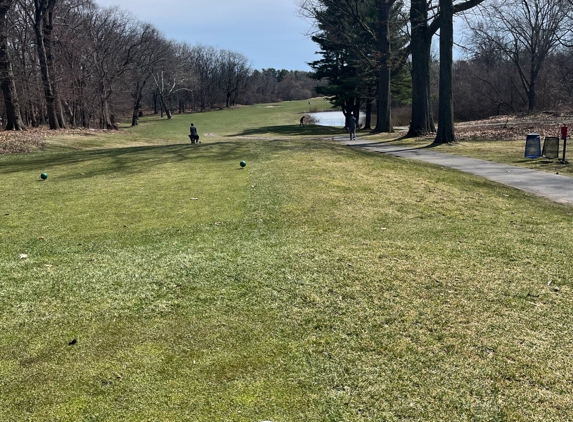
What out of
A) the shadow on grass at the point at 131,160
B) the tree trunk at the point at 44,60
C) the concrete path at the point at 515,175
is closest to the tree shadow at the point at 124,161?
the shadow on grass at the point at 131,160

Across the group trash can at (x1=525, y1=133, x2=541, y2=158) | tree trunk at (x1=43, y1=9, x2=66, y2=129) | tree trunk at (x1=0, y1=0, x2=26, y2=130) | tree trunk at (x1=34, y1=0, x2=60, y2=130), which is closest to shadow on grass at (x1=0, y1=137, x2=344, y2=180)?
trash can at (x1=525, y1=133, x2=541, y2=158)

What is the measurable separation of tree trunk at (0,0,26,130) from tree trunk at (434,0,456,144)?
882 inches

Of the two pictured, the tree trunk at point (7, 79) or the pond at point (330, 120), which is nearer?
the tree trunk at point (7, 79)

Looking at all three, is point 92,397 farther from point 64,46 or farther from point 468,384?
point 64,46

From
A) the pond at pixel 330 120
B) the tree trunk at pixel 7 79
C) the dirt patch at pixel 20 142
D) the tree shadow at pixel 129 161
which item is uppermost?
the tree trunk at pixel 7 79

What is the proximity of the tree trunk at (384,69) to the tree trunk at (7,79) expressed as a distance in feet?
68.4

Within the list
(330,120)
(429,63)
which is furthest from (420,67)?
(330,120)

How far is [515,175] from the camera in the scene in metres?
12.3

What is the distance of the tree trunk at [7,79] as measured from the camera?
941 inches

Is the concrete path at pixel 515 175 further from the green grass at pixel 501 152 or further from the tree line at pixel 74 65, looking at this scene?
the tree line at pixel 74 65

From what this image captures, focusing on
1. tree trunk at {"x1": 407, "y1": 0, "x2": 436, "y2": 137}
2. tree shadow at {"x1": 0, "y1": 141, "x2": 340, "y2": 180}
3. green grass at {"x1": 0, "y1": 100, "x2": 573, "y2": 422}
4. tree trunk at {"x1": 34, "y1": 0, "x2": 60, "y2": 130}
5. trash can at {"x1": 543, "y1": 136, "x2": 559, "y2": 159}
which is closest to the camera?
green grass at {"x1": 0, "y1": 100, "x2": 573, "y2": 422}

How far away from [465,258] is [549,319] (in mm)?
1540

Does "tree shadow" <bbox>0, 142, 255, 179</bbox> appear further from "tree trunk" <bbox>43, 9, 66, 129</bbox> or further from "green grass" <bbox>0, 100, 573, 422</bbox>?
"tree trunk" <bbox>43, 9, 66, 129</bbox>

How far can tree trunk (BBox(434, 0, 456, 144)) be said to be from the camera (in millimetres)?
19969
